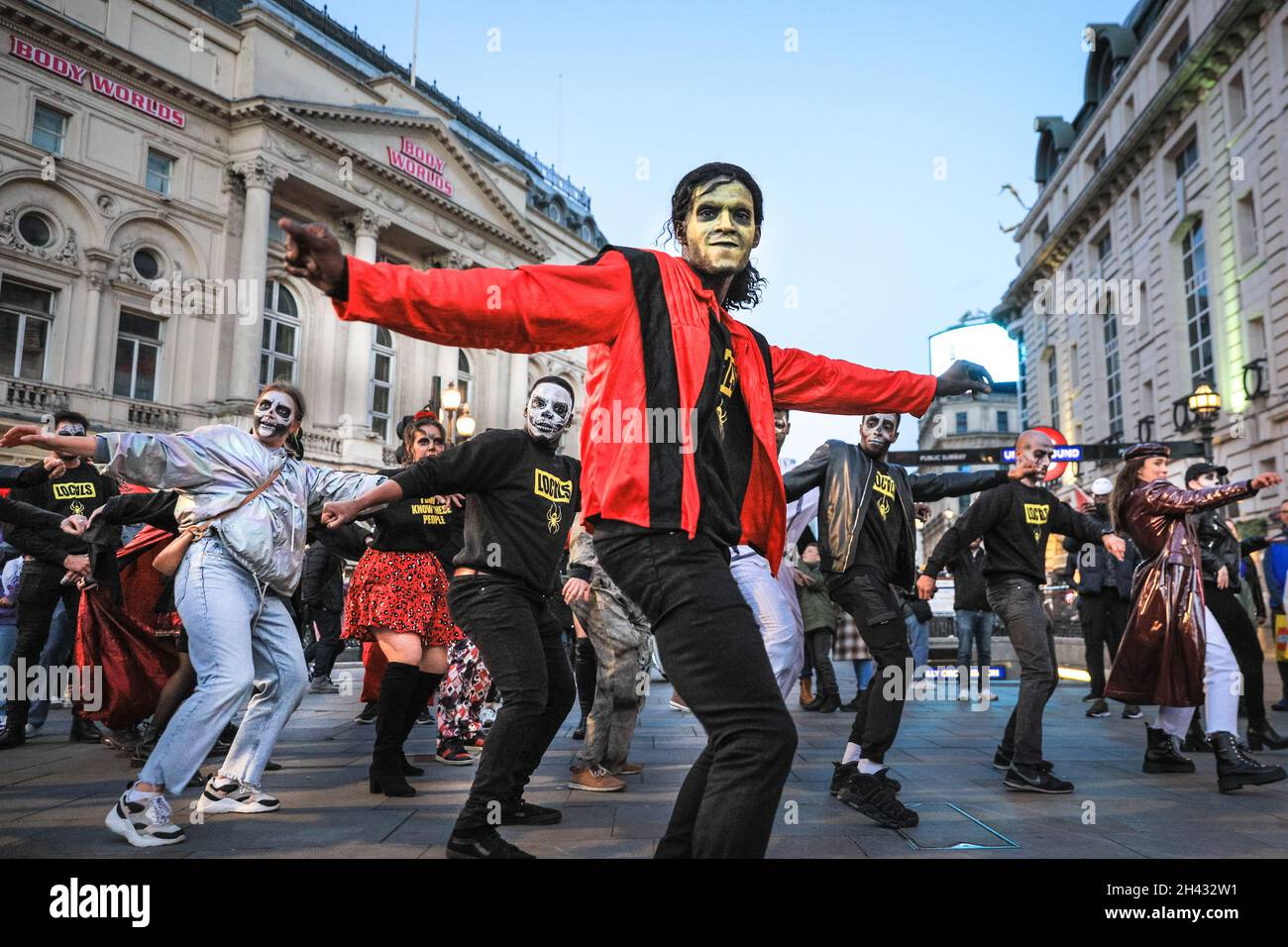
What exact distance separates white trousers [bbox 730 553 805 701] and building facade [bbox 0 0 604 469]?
1475 centimetres

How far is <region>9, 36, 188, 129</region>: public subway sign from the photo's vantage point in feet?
75.0

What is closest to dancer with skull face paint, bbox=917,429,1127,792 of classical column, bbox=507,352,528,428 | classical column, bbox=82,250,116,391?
classical column, bbox=82,250,116,391

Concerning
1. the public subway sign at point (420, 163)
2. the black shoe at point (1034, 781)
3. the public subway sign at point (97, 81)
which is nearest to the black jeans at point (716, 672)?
the black shoe at point (1034, 781)

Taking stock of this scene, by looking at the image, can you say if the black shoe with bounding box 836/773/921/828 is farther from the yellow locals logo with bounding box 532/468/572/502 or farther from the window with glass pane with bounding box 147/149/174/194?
the window with glass pane with bounding box 147/149/174/194

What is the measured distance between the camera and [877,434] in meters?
5.30

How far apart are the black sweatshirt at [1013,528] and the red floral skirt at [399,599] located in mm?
2970

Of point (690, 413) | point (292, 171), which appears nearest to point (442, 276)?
point (690, 413)

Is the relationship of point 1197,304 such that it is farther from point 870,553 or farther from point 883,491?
point 870,553

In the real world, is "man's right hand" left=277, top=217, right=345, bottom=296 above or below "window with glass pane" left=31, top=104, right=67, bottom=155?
below

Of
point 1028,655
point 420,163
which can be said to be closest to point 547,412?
point 1028,655

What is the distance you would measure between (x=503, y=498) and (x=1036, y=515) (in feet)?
10.9

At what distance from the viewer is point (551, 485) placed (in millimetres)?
4461

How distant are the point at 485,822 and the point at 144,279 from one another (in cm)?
2703

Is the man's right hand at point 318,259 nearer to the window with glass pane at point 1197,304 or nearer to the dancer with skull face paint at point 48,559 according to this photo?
the dancer with skull face paint at point 48,559
